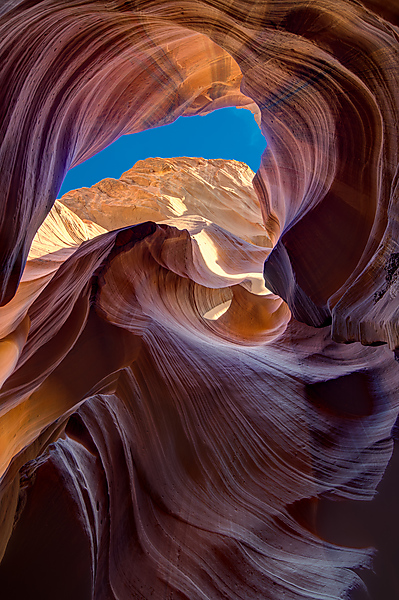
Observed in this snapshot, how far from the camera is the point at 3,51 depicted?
1.99m

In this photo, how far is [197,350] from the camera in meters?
4.12

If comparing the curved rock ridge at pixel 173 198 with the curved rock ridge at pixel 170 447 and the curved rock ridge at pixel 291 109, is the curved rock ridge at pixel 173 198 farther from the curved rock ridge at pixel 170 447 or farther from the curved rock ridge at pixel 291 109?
the curved rock ridge at pixel 291 109

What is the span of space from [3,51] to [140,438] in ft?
10.5

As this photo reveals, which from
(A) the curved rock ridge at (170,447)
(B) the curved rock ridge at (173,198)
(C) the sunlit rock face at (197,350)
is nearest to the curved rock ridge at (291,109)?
(C) the sunlit rock face at (197,350)

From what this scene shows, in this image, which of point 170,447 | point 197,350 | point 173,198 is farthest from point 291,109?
point 173,198

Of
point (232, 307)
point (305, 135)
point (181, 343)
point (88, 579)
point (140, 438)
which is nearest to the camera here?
point (88, 579)

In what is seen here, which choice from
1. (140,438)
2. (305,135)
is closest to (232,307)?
(140,438)

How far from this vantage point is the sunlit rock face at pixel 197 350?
2.09m

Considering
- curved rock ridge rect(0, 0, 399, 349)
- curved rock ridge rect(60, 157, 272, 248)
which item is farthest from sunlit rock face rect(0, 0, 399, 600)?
curved rock ridge rect(60, 157, 272, 248)

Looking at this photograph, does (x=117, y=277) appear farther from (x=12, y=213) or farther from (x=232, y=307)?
(x=232, y=307)

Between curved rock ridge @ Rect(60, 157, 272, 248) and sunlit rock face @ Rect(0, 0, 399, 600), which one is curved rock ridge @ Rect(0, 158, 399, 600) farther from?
curved rock ridge @ Rect(60, 157, 272, 248)

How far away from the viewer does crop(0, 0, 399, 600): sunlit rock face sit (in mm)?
2090

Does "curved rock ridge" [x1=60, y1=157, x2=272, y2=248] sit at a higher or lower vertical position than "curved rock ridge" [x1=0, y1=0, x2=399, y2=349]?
higher

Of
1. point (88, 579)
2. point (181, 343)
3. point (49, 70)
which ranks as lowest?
point (88, 579)
